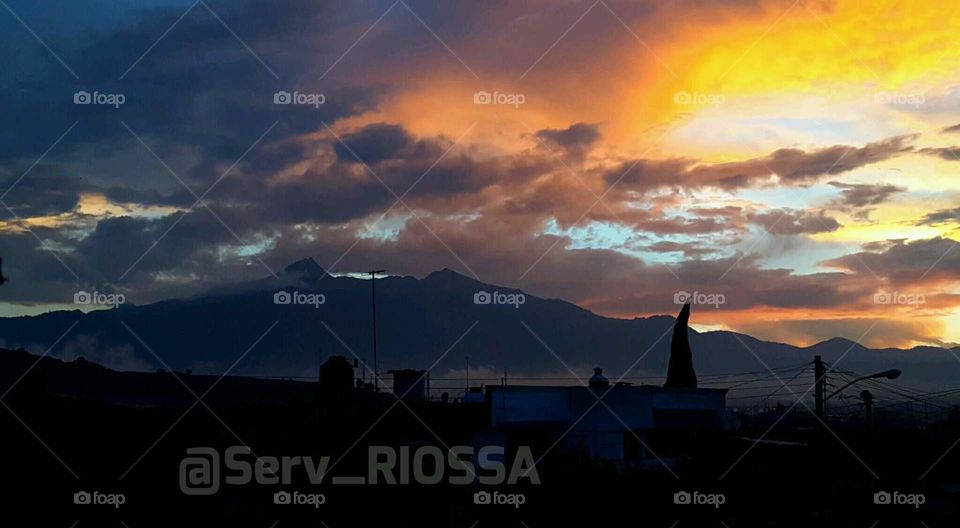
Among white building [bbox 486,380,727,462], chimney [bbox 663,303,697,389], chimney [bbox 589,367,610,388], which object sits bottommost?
white building [bbox 486,380,727,462]

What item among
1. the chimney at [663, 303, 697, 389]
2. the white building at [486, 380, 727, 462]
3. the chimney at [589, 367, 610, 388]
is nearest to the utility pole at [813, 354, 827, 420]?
the white building at [486, 380, 727, 462]

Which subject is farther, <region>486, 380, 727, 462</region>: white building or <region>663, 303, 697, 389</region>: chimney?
<region>663, 303, 697, 389</region>: chimney

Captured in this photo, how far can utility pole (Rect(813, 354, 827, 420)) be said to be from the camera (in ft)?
146

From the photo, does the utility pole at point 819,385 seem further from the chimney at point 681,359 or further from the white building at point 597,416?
the chimney at point 681,359

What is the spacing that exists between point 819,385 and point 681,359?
364 inches

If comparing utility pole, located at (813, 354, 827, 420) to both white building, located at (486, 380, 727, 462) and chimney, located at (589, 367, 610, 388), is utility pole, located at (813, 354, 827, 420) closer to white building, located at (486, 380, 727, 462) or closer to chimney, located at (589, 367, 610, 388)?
white building, located at (486, 380, 727, 462)

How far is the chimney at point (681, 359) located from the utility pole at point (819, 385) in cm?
744

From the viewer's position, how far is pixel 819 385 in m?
45.3

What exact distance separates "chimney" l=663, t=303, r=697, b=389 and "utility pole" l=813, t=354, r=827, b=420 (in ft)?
24.4

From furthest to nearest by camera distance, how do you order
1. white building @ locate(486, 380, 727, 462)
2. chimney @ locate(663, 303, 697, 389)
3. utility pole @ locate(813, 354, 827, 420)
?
1. chimney @ locate(663, 303, 697, 389)
2. utility pole @ locate(813, 354, 827, 420)
3. white building @ locate(486, 380, 727, 462)

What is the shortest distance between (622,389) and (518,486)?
1059cm

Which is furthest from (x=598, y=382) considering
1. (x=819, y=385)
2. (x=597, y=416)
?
(x=819, y=385)

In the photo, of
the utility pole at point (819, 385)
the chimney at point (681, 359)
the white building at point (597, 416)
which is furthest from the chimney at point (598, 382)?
the chimney at point (681, 359)

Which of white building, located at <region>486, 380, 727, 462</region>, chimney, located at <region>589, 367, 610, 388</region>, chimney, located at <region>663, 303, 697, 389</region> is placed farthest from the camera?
chimney, located at <region>663, 303, 697, 389</region>
